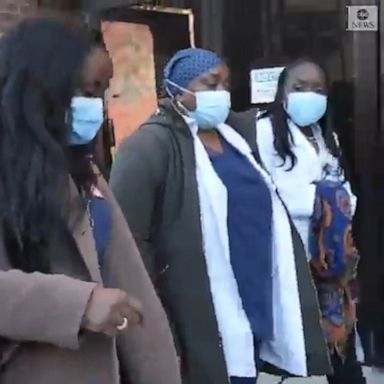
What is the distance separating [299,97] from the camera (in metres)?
4.88

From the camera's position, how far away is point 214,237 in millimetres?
3992

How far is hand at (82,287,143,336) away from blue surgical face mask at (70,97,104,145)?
388 millimetres

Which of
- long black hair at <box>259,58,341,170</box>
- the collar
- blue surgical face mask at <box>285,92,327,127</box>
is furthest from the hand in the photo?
blue surgical face mask at <box>285,92,327,127</box>

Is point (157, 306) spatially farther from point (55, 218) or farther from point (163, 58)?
point (163, 58)

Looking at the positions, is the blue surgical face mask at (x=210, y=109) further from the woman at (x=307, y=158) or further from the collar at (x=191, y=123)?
the woman at (x=307, y=158)

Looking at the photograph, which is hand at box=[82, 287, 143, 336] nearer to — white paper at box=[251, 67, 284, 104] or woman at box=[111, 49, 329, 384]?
woman at box=[111, 49, 329, 384]

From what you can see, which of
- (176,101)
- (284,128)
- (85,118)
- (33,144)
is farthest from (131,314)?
(284,128)

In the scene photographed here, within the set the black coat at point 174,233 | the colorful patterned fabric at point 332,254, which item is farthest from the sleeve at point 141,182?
the colorful patterned fabric at point 332,254

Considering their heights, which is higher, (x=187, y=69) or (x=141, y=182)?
(x=187, y=69)

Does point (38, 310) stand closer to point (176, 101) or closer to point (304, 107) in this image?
point (176, 101)

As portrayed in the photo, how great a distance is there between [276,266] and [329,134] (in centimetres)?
101

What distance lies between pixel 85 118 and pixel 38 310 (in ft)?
1.74

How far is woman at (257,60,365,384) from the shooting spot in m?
4.69

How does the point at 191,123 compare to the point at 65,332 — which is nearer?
the point at 65,332
